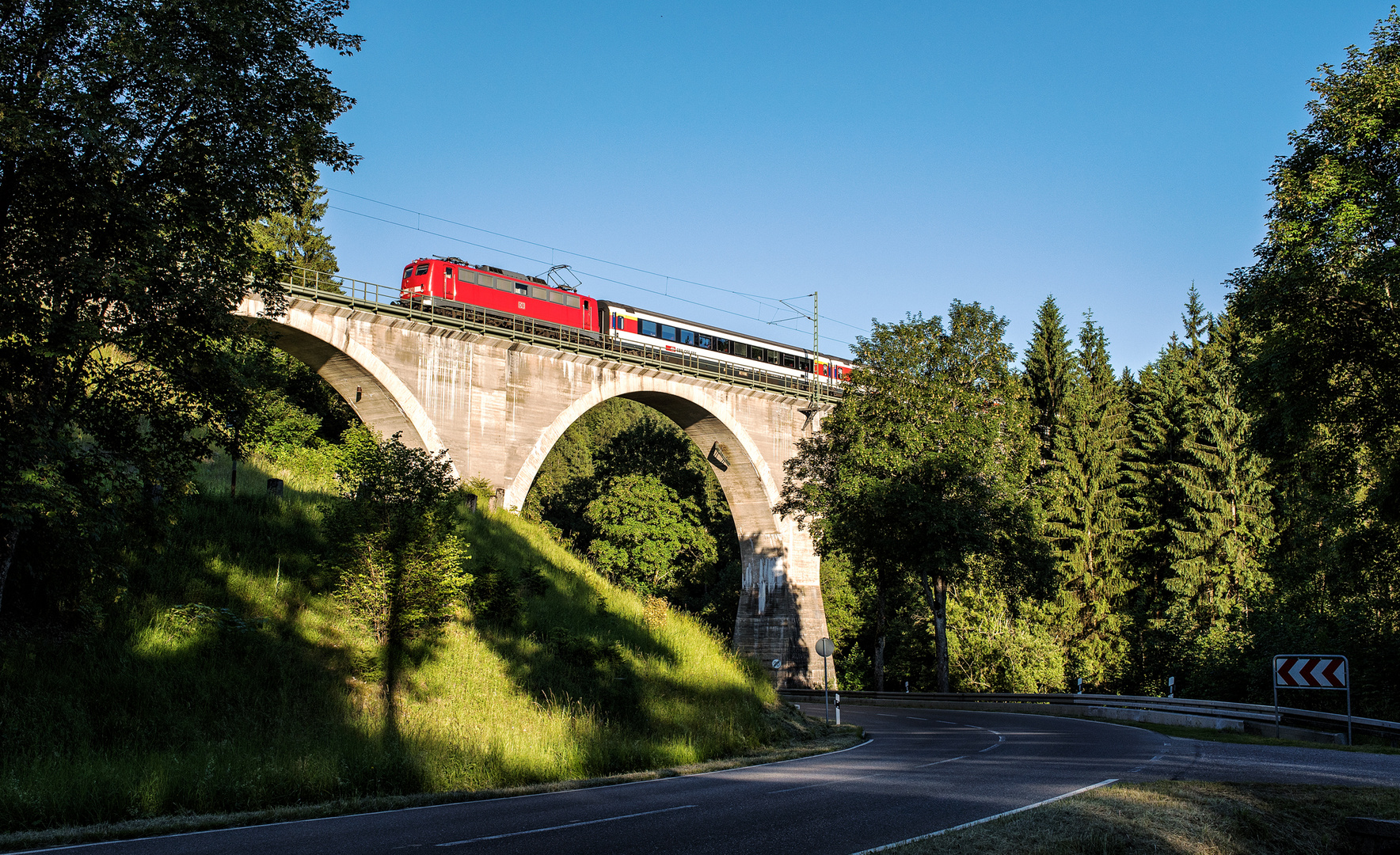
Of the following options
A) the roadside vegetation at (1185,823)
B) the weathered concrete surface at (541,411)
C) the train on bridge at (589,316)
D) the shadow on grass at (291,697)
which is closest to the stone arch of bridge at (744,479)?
the weathered concrete surface at (541,411)

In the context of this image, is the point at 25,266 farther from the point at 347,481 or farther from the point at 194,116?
the point at 347,481

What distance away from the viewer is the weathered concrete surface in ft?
103

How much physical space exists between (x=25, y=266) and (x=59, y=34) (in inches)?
119

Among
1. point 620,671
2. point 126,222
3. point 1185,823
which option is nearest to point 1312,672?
point 1185,823

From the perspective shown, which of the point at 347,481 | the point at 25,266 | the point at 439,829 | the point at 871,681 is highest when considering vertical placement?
the point at 25,266

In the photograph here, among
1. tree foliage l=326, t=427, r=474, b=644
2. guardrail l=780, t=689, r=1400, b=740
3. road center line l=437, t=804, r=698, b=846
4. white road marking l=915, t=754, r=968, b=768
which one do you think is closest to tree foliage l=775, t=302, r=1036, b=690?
guardrail l=780, t=689, r=1400, b=740

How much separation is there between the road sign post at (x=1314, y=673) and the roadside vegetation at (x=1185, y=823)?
25.0ft

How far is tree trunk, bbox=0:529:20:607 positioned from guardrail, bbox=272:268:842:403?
1550 cm

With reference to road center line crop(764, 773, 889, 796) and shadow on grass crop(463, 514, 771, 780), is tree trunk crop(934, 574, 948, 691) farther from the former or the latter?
road center line crop(764, 773, 889, 796)

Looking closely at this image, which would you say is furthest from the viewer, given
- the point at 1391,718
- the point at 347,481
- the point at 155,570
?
the point at 1391,718

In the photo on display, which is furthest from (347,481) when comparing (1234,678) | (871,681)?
(871,681)

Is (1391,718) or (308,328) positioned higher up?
(308,328)

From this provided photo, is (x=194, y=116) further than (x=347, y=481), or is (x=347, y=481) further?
(x=347, y=481)

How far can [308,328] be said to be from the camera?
29.9 metres
